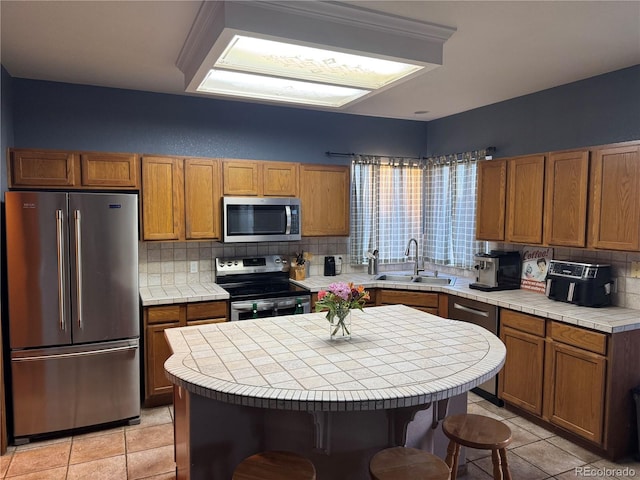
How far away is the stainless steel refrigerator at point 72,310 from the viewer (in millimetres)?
3082

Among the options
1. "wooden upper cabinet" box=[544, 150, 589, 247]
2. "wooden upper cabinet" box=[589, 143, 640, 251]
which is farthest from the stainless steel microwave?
"wooden upper cabinet" box=[589, 143, 640, 251]

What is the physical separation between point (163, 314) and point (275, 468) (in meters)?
2.20

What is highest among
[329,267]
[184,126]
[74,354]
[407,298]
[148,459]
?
[184,126]

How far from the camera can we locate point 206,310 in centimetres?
374

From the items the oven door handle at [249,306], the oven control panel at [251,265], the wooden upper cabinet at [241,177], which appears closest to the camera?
the oven door handle at [249,306]

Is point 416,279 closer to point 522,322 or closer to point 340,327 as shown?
point 522,322

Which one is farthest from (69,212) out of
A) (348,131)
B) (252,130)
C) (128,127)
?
(348,131)

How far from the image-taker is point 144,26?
2564 mm

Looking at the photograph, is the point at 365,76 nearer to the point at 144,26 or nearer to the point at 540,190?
the point at 144,26

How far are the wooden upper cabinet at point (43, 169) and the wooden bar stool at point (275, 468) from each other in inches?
110

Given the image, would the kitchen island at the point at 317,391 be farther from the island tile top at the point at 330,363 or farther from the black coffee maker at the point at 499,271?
the black coffee maker at the point at 499,271

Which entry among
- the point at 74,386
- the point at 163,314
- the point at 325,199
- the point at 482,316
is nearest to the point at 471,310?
the point at 482,316

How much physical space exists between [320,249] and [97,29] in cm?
294

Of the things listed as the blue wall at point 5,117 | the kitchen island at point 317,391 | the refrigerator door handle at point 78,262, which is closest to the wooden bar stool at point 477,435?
the kitchen island at point 317,391
